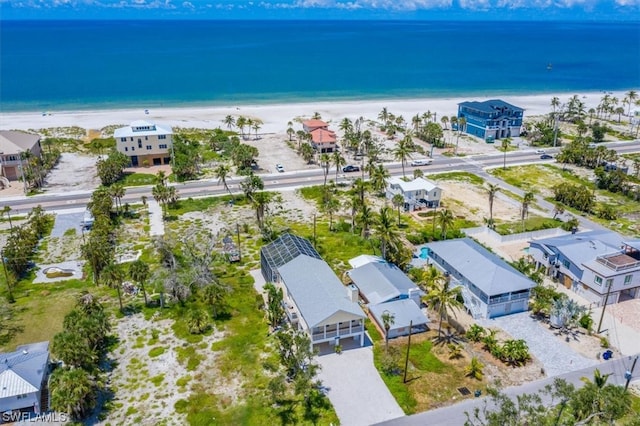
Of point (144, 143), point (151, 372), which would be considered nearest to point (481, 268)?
point (151, 372)

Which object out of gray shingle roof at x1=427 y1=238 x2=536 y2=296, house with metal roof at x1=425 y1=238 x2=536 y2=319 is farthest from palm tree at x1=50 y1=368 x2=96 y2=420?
gray shingle roof at x1=427 y1=238 x2=536 y2=296

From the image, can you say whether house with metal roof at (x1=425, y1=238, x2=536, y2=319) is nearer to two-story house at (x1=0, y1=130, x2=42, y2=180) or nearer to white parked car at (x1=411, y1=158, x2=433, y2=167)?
white parked car at (x1=411, y1=158, x2=433, y2=167)

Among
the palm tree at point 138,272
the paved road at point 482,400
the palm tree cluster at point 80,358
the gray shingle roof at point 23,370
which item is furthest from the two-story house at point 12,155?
the paved road at point 482,400

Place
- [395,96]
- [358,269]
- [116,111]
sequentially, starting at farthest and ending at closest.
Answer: [395,96]
[116,111]
[358,269]

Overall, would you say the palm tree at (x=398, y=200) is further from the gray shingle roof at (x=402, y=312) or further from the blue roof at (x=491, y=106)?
the blue roof at (x=491, y=106)

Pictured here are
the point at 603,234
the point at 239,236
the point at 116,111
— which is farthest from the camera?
the point at 116,111

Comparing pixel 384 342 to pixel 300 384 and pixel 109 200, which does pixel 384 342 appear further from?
pixel 109 200

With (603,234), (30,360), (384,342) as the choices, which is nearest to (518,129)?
(603,234)
